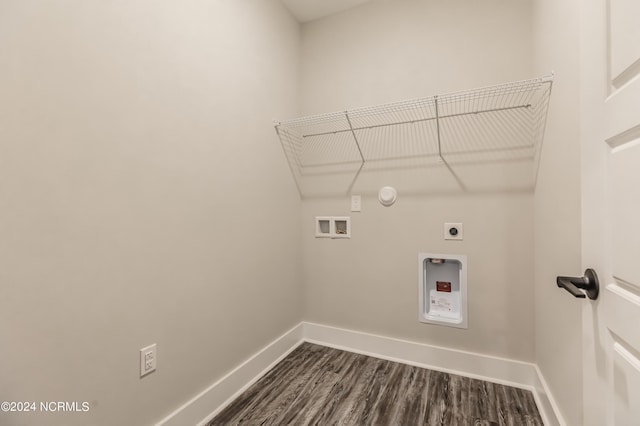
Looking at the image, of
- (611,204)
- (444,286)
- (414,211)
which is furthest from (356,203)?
(611,204)

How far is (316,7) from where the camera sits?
2.32 m

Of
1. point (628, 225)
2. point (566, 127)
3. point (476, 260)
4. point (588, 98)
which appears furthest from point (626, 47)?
point (476, 260)

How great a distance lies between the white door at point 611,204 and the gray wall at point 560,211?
332 millimetres

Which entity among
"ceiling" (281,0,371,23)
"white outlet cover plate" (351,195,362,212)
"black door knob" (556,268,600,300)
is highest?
"ceiling" (281,0,371,23)

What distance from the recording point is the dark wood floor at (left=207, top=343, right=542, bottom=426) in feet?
4.99

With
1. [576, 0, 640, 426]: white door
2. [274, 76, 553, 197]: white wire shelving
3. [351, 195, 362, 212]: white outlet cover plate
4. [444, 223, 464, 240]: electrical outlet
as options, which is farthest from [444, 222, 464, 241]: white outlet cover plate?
[576, 0, 640, 426]: white door

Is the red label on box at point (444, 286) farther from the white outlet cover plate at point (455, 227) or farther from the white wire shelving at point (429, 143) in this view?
the white wire shelving at point (429, 143)

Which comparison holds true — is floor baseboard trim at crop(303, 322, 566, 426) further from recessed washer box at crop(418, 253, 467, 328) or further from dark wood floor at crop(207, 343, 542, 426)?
recessed washer box at crop(418, 253, 467, 328)

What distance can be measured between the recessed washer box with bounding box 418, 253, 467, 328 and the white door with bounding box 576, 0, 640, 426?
110cm

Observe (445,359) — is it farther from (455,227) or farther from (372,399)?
(455,227)

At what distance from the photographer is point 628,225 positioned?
64cm

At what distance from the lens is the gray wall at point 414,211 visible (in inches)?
72.0

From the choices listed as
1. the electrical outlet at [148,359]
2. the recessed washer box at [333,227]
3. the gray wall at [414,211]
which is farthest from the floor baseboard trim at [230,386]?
the recessed washer box at [333,227]

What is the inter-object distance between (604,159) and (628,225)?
0.20 metres
